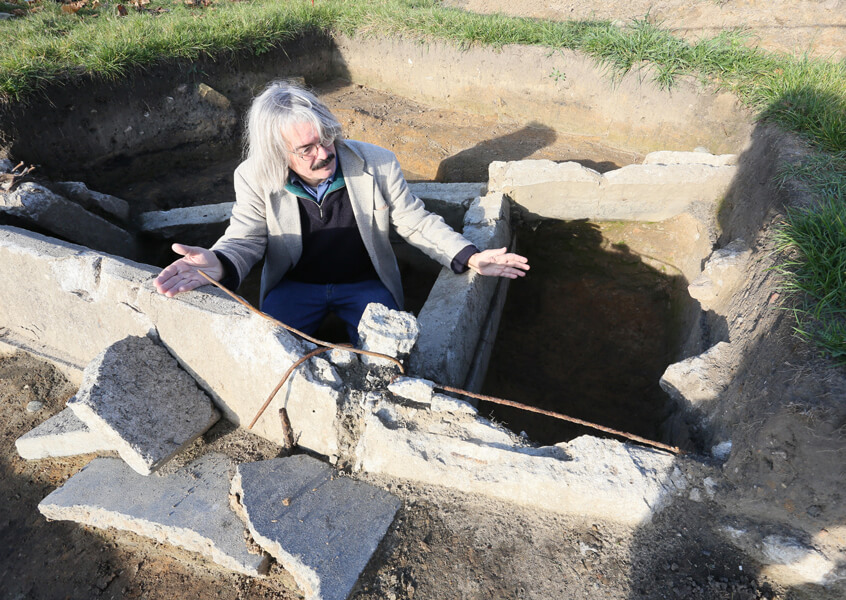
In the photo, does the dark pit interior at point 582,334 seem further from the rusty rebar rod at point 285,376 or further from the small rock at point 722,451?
the rusty rebar rod at point 285,376

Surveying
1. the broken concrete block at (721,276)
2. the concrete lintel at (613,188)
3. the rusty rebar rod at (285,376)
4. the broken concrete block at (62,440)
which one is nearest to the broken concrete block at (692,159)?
the concrete lintel at (613,188)

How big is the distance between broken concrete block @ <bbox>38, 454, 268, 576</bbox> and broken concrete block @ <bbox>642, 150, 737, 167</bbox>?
3305mm

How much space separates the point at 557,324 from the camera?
150 inches

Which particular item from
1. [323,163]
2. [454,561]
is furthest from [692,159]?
[454,561]

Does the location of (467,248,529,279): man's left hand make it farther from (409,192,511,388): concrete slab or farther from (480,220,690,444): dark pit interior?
(480,220,690,444): dark pit interior

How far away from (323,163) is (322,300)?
78 cm

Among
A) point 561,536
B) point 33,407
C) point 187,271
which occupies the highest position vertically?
point 187,271

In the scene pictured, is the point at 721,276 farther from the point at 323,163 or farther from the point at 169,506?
the point at 169,506

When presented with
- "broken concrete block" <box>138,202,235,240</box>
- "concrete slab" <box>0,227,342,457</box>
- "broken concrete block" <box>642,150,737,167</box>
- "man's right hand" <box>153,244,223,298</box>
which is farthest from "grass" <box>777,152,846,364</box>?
"broken concrete block" <box>138,202,235,240</box>

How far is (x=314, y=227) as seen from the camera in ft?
8.80

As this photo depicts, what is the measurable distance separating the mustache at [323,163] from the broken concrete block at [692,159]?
229 cm

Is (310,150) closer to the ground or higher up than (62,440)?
higher up

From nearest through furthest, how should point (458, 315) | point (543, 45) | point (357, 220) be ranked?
point (458, 315)
point (357, 220)
point (543, 45)

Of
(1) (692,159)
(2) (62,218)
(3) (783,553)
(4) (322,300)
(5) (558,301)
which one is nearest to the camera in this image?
(3) (783,553)
